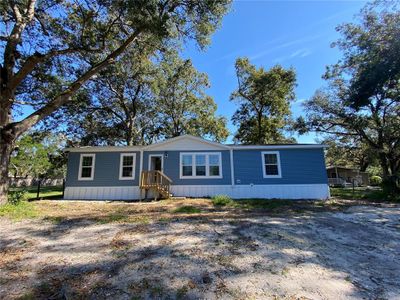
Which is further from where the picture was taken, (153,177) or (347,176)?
(347,176)

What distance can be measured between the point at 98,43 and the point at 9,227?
8.32 m

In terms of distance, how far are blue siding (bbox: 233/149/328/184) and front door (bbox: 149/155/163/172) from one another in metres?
4.26

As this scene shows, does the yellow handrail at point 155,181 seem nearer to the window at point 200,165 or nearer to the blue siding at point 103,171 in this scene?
the blue siding at point 103,171

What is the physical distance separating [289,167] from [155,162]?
24.8 ft

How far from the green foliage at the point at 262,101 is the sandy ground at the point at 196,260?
18.4 metres

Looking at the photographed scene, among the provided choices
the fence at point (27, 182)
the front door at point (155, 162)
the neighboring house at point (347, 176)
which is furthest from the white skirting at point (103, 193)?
the neighboring house at point (347, 176)

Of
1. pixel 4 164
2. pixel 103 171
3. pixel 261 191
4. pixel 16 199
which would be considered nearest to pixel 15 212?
pixel 16 199

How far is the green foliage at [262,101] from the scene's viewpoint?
22.8 m

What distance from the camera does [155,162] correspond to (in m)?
13.8

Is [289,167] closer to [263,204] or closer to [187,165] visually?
[263,204]

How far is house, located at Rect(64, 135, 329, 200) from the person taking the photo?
42.7 ft

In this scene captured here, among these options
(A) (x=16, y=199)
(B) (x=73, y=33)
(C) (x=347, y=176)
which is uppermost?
(B) (x=73, y=33)

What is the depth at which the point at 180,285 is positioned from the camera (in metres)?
3.30

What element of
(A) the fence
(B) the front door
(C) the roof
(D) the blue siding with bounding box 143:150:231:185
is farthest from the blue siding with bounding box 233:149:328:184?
(A) the fence
